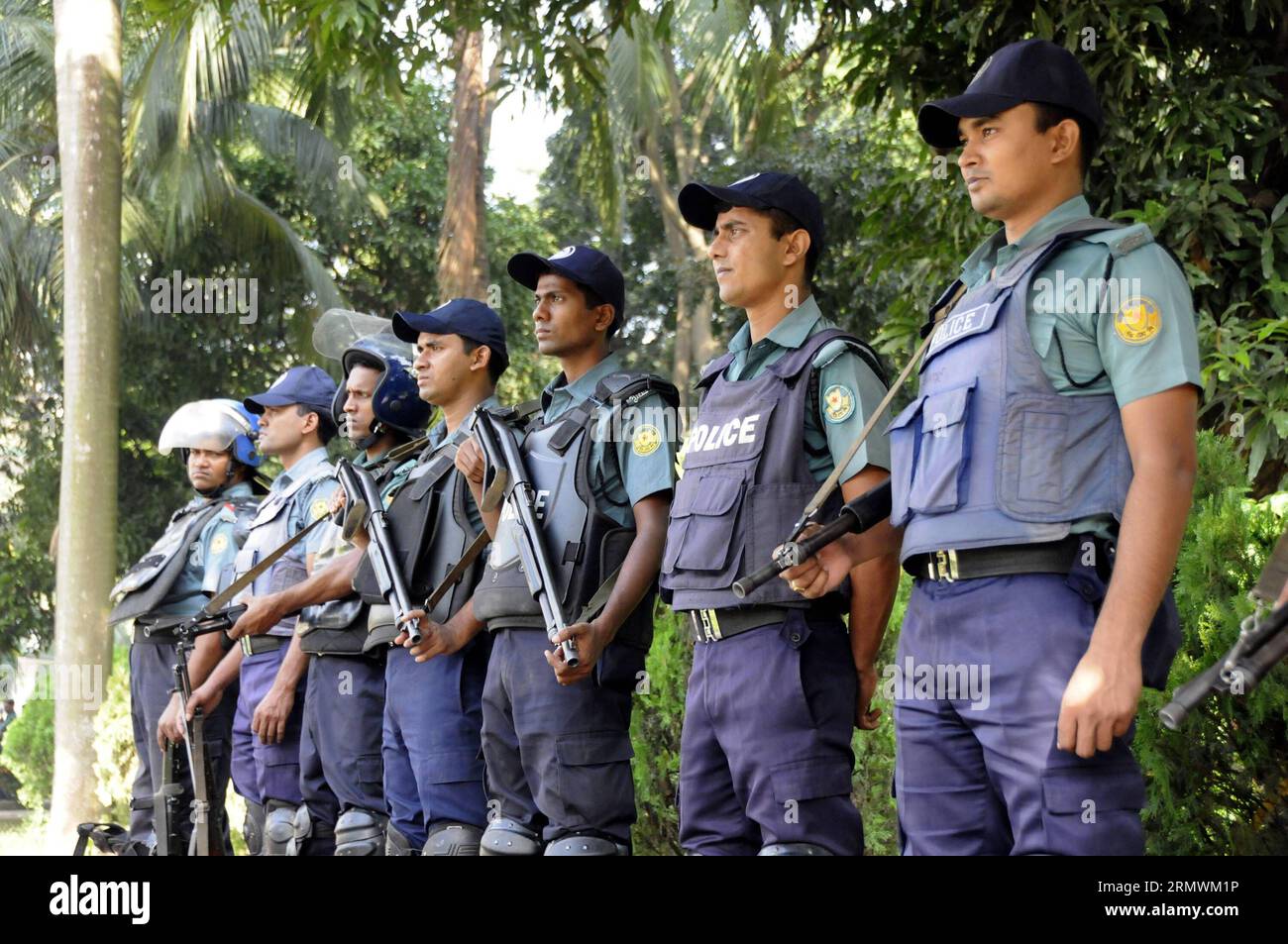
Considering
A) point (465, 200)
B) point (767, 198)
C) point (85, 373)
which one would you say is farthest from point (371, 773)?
point (465, 200)

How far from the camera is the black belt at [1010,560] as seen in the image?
3107 mm

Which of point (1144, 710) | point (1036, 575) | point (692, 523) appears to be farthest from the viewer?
point (1144, 710)

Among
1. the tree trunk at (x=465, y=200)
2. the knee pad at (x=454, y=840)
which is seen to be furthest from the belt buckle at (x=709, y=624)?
the tree trunk at (x=465, y=200)

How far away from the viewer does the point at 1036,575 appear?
10.2ft

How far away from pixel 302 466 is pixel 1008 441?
13.8 feet

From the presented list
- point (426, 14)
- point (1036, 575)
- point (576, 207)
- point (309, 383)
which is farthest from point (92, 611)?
point (576, 207)

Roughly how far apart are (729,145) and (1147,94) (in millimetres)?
17438

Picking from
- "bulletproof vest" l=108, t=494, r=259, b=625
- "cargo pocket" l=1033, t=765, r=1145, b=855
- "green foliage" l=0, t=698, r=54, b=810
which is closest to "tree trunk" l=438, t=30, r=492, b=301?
"green foliage" l=0, t=698, r=54, b=810

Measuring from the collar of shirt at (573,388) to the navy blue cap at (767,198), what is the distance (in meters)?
0.72

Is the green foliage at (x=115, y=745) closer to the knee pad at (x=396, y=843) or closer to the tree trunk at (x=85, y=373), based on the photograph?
the tree trunk at (x=85, y=373)

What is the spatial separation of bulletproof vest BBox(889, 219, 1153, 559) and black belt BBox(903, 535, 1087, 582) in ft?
0.09

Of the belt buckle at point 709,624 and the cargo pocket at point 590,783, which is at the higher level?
the belt buckle at point 709,624

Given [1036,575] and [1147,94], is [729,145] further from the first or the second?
[1036,575]

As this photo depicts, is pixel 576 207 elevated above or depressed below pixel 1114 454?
above
